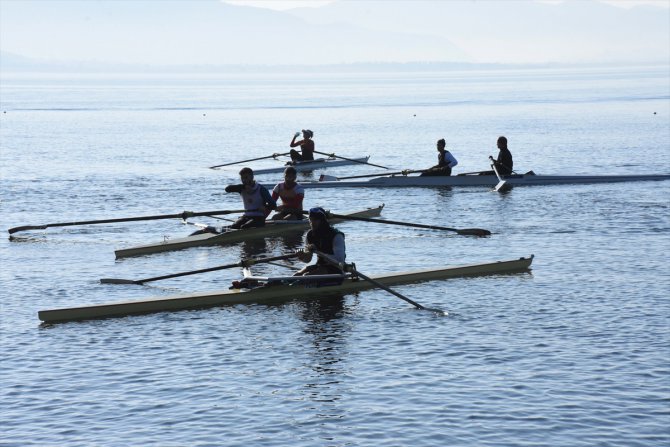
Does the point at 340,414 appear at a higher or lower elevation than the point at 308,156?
lower

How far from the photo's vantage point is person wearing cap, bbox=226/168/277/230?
30375 millimetres

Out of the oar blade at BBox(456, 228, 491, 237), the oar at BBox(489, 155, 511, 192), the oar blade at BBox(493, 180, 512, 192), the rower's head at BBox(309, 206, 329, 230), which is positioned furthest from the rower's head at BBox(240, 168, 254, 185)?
the oar blade at BBox(493, 180, 512, 192)

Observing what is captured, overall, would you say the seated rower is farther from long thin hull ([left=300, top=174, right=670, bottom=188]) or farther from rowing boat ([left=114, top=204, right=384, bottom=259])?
rowing boat ([left=114, top=204, right=384, bottom=259])

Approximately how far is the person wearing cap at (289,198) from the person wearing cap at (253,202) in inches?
14.4

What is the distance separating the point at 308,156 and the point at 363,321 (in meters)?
34.1

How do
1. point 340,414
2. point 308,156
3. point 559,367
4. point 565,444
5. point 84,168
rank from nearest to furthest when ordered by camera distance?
point 565,444
point 340,414
point 559,367
point 308,156
point 84,168

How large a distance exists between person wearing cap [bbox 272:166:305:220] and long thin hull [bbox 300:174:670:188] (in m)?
13.8

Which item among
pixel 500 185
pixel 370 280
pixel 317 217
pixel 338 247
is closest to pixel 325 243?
pixel 338 247

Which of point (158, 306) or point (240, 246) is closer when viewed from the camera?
point (158, 306)

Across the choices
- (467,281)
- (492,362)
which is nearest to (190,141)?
(467,281)

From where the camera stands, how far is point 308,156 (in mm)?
55469

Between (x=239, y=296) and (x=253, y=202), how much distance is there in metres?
8.38

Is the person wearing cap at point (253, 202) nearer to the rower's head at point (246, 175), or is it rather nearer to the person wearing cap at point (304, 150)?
the rower's head at point (246, 175)

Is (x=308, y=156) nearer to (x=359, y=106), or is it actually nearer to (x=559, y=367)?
(x=559, y=367)
